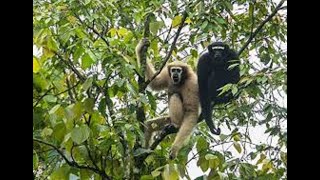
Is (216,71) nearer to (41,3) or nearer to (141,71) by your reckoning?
(141,71)

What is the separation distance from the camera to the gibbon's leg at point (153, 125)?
1438mm

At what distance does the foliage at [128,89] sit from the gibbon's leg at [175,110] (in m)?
0.14

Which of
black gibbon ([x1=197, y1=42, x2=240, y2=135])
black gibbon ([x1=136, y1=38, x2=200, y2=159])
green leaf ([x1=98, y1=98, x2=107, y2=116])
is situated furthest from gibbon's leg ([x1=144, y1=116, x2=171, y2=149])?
green leaf ([x1=98, y1=98, x2=107, y2=116])

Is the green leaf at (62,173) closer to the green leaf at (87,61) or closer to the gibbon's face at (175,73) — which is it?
the green leaf at (87,61)

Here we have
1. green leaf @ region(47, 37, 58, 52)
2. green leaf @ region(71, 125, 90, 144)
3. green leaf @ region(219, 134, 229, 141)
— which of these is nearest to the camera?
green leaf @ region(71, 125, 90, 144)

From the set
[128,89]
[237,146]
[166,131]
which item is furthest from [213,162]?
[166,131]

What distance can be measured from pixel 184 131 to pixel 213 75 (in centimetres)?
18

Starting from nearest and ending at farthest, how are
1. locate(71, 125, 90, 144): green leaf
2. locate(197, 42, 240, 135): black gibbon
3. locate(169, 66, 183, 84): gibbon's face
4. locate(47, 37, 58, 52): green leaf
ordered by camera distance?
locate(71, 125, 90, 144): green leaf → locate(47, 37, 58, 52): green leaf → locate(197, 42, 240, 135): black gibbon → locate(169, 66, 183, 84): gibbon's face

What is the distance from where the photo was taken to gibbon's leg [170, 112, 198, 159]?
137 centimetres

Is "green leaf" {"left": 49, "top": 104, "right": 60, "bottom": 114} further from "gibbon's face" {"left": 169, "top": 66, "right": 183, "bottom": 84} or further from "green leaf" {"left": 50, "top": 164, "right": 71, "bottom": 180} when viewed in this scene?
"gibbon's face" {"left": 169, "top": 66, "right": 183, "bottom": 84}

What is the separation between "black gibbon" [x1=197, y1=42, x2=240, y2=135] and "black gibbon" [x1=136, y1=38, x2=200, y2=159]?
3 centimetres

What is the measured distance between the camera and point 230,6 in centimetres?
125

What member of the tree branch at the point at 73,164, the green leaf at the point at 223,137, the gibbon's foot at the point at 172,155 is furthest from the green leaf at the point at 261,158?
the tree branch at the point at 73,164
